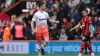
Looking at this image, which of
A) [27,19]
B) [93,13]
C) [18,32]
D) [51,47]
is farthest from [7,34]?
[93,13]

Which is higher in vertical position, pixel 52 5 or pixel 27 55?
pixel 52 5

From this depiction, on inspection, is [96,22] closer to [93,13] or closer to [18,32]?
[93,13]

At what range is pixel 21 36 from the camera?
26234 millimetres

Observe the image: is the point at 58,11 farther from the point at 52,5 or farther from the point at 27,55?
the point at 27,55

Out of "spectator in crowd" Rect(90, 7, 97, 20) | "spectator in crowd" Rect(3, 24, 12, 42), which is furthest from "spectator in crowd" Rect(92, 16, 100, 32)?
"spectator in crowd" Rect(3, 24, 12, 42)

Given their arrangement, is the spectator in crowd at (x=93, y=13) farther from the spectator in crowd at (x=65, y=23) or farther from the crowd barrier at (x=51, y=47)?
the crowd barrier at (x=51, y=47)

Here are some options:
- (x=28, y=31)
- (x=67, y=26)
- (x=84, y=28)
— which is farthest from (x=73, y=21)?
(x=84, y=28)

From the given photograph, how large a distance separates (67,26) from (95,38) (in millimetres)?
1642

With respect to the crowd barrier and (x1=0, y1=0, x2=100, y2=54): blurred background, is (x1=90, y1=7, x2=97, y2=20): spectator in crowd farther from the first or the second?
the crowd barrier

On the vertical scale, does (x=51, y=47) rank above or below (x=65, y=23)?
below

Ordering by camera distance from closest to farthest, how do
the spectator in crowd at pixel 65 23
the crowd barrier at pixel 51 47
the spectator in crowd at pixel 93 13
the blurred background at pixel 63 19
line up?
the crowd barrier at pixel 51 47, the blurred background at pixel 63 19, the spectator in crowd at pixel 65 23, the spectator in crowd at pixel 93 13

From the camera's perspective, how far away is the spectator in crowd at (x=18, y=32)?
86.1 ft

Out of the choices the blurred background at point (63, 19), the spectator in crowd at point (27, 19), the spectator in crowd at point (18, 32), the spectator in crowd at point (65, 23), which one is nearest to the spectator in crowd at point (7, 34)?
the blurred background at point (63, 19)

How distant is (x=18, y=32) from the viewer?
26.3 meters
